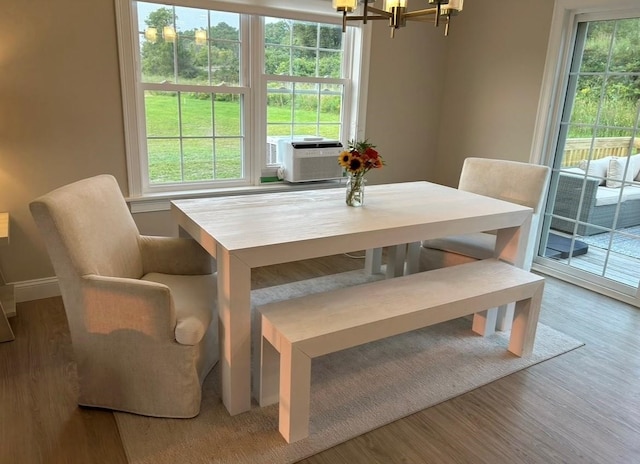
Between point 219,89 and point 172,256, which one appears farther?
point 219,89

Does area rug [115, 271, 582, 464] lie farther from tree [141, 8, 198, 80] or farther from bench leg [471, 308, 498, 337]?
tree [141, 8, 198, 80]

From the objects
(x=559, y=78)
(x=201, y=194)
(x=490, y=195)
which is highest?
(x=559, y=78)

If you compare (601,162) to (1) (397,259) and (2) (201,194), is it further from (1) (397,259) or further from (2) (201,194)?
(2) (201,194)

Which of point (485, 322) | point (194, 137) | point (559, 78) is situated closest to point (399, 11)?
point (485, 322)

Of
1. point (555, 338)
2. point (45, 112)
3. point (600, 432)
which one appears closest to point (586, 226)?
point (555, 338)

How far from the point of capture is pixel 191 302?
2.14m

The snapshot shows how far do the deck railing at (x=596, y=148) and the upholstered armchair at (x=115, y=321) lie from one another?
3.15 metres

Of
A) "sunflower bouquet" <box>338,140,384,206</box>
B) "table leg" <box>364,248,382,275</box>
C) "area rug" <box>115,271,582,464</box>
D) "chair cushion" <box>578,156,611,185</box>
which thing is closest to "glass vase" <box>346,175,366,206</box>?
"sunflower bouquet" <box>338,140,384,206</box>

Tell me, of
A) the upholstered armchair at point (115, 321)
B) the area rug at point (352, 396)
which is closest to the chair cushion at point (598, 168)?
the area rug at point (352, 396)

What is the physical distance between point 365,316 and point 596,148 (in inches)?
106

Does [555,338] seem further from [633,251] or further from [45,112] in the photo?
[45,112]

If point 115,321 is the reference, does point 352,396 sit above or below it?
below

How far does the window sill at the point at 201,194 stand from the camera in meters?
3.31

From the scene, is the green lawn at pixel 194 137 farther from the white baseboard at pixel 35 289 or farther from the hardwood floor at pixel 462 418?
Result: the hardwood floor at pixel 462 418
